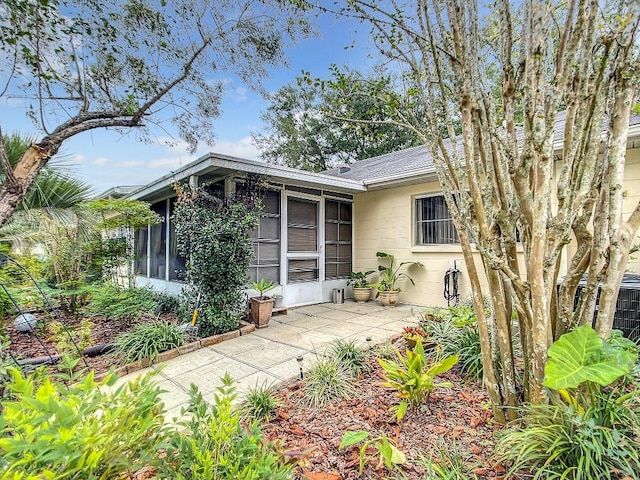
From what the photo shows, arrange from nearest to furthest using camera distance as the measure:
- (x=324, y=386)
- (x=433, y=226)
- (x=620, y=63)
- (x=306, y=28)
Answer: (x=620, y=63), (x=324, y=386), (x=306, y=28), (x=433, y=226)

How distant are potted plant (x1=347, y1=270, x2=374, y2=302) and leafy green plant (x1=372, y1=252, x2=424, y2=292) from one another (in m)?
0.24

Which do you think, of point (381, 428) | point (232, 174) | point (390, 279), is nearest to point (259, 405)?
Answer: point (381, 428)

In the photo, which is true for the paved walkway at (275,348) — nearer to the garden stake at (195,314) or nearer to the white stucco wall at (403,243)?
the garden stake at (195,314)

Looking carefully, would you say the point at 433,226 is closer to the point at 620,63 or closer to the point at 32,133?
the point at 620,63

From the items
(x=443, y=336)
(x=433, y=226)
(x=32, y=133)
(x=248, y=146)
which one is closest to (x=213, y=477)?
(x=443, y=336)

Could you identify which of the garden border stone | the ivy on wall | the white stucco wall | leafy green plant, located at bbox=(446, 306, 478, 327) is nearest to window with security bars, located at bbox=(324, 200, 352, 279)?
the white stucco wall

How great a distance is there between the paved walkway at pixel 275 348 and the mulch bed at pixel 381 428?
0.59 m

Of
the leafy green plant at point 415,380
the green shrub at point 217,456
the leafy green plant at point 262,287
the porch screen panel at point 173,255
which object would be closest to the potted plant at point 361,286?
the leafy green plant at point 262,287

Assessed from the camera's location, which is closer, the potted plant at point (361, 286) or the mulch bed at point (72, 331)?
the mulch bed at point (72, 331)

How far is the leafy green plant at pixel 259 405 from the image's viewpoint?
2365 millimetres

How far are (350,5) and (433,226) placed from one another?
15.5 ft

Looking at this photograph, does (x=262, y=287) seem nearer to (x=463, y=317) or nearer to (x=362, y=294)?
(x=362, y=294)

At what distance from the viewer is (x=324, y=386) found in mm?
2727

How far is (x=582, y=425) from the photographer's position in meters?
1.58
